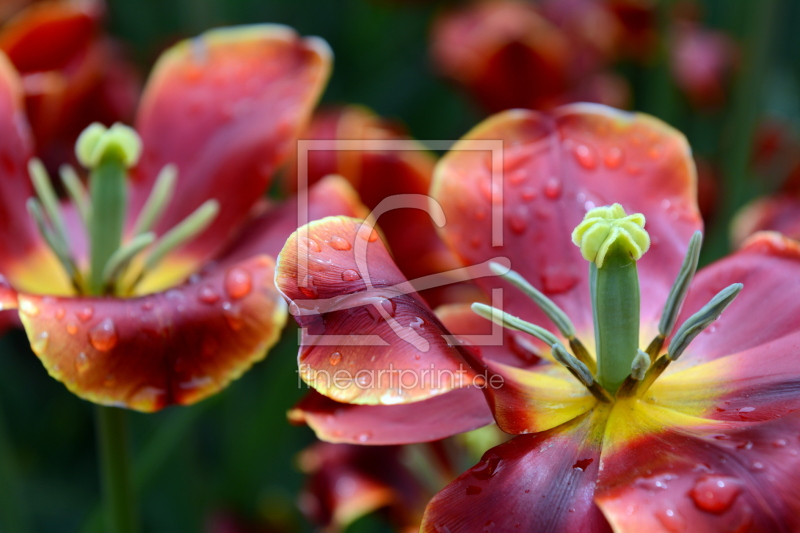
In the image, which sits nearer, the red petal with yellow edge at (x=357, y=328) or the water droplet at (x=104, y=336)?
the red petal with yellow edge at (x=357, y=328)

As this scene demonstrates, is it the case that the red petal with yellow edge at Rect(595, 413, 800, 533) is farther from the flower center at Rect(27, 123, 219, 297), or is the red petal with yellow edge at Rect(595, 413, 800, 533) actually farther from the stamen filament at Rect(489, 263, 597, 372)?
the flower center at Rect(27, 123, 219, 297)

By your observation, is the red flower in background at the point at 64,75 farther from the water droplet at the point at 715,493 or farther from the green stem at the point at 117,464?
the water droplet at the point at 715,493

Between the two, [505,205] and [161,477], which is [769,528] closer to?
[505,205]

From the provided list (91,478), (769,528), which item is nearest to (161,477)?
(91,478)

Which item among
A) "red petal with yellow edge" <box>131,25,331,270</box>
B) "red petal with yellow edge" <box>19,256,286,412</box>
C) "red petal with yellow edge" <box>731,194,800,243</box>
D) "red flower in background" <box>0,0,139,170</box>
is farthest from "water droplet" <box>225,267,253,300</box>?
"red petal with yellow edge" <box>731,194,800,243</box>

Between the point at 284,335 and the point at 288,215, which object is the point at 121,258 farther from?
the point at 284,335

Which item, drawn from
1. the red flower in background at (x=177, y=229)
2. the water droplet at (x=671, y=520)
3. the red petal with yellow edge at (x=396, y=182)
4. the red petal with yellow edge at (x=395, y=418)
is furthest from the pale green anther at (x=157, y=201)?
the water droplet at (x=671, y=520)
